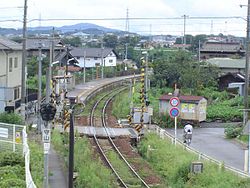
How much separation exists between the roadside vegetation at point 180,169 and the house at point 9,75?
8023 mm

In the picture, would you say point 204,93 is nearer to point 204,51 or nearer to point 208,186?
point 208,186

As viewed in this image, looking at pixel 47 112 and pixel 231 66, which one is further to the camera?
pixel 231 66

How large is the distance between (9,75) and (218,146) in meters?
12.5

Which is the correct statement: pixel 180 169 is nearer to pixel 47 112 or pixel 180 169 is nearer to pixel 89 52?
pixel 47 112

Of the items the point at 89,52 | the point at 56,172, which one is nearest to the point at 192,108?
the point at 56,172

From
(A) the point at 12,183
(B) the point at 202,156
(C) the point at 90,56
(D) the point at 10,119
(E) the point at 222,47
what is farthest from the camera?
(E) the point at 222,47

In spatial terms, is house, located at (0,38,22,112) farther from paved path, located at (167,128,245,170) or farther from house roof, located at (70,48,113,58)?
house roof, located at (70,48,113,58)

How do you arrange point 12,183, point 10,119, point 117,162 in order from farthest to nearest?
1. point 10,119
2. point 117,162
3. point 12,183

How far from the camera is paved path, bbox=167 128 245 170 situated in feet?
61.9

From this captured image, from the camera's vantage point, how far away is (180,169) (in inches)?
612

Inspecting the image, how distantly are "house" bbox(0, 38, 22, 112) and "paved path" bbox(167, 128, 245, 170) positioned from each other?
800 cm

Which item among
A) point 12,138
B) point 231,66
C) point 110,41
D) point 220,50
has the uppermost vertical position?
point 110,41

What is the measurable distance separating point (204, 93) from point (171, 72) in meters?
5.16

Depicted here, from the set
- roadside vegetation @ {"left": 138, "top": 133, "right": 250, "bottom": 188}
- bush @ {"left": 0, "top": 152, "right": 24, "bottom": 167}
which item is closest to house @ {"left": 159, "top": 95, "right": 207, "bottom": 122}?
roadside vegetation @ {"left": 138, "top": 133, "right": 250, "bottom": 188}
